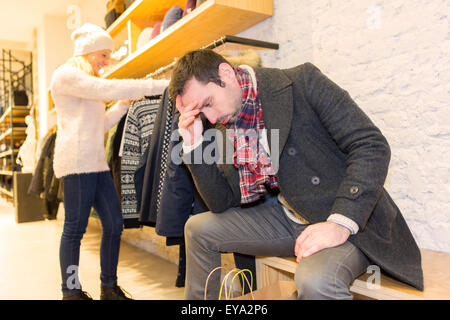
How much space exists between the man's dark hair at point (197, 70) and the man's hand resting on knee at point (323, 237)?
517 millimetres

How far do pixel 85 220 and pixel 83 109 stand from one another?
1.76 feet

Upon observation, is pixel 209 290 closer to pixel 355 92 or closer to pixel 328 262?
pixel 328 262

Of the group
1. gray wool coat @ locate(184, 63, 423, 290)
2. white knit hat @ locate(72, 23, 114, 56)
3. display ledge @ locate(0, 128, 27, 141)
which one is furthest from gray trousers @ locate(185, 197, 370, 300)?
display ledge @ locate(0, 128, 27, 141)

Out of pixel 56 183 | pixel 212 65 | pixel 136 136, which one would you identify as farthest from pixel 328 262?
pixel 56 183

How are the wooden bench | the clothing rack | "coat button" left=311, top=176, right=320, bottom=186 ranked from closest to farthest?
the wooden bench, "coat button" left=311, top=176, right=320, bottom=186, the clothing rack

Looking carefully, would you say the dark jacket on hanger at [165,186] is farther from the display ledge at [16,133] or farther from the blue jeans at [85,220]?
the display ledge at [16,133]

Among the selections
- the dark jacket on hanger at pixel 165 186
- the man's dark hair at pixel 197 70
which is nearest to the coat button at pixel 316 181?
the man's dark hair at pixel 197 70

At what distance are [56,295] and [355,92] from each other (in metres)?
1.84

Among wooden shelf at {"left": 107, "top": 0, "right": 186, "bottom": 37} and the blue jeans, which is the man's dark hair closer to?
the blue jeans

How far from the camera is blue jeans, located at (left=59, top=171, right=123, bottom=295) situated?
1.68 metres

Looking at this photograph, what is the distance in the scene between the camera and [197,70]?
109cm

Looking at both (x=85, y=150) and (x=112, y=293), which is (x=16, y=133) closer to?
(x=85, y=150)

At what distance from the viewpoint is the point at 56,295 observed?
197cm

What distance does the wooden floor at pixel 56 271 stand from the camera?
6.48 feet
